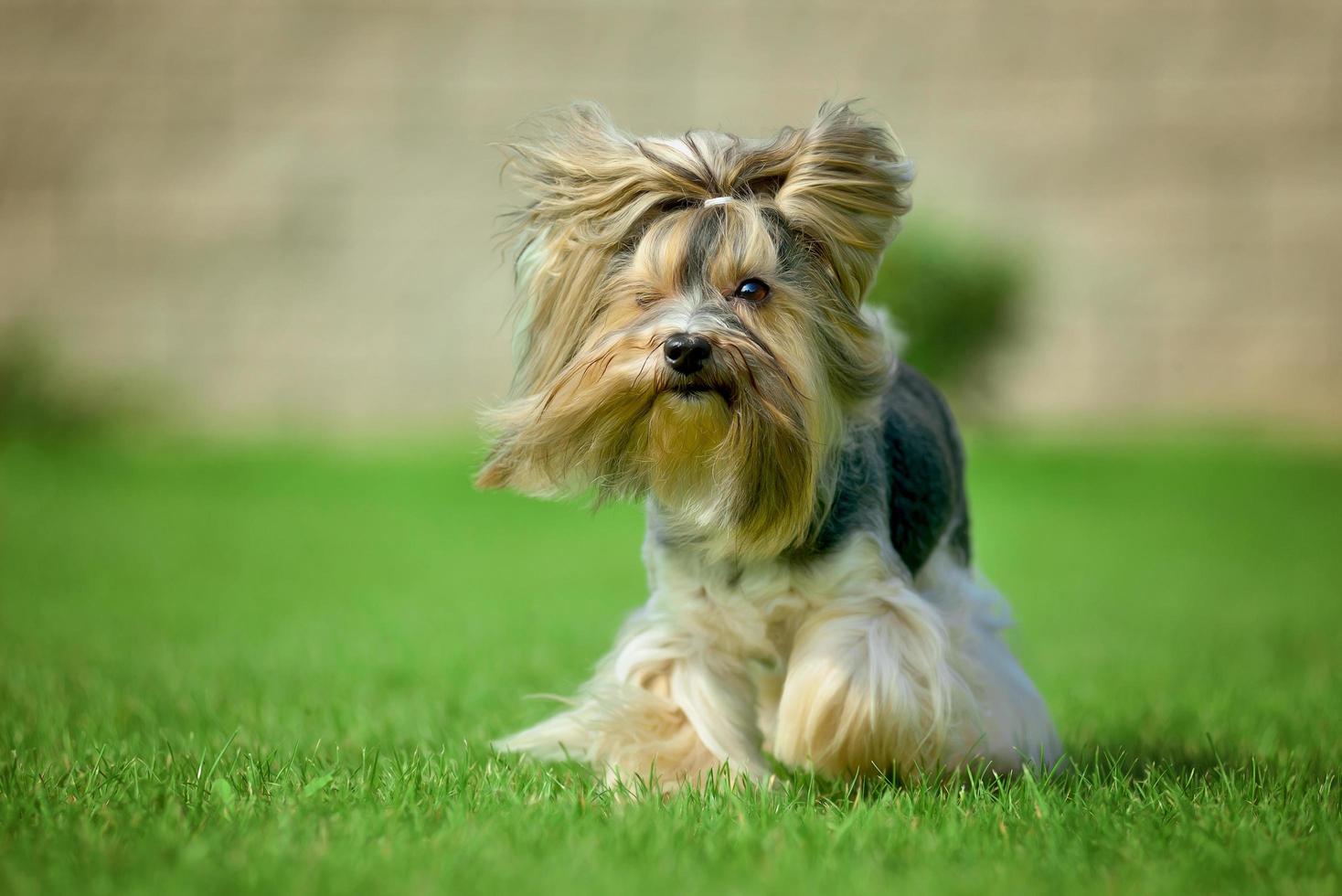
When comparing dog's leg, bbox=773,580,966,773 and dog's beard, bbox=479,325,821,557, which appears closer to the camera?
dog's beard, bbox=479,325,821,557

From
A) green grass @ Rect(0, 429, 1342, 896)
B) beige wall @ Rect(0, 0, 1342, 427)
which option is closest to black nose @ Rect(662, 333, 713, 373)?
green grass @ Rect(0, 429, 1342, 896)

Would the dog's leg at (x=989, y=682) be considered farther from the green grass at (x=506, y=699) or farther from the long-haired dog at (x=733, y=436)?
the green grass at (x=506, y=699)

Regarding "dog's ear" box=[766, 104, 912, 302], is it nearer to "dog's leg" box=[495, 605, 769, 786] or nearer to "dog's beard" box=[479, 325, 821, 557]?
"dog's beard" box=[479, 325, 821, 557]

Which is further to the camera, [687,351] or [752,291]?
[752,291]

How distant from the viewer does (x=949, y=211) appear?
45.0 ft

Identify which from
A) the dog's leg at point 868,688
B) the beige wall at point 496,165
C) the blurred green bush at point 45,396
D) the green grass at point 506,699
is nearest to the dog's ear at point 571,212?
the dog's leg at point 868,688

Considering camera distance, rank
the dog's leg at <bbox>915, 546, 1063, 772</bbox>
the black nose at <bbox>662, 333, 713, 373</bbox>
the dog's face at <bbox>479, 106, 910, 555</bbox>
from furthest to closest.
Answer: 1. the dog's leg at <bbox>915, 546, 1063, 772</bbox>
2. the dog's face at <bbox>479, 106, 910, 555</bbox>
3. the black nose at <bbox>662, 333, 713, 373</bbox>

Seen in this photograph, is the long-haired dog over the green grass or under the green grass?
over

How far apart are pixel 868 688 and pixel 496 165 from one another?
11.5 m

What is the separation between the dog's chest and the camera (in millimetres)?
3527

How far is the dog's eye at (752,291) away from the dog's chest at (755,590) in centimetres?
65

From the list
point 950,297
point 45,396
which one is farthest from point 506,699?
point 45,396

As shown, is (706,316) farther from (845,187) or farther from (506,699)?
(506,699)

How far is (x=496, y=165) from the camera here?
46.6 ft
